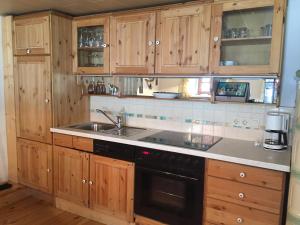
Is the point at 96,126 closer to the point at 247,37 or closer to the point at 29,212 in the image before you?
the point at 29,212

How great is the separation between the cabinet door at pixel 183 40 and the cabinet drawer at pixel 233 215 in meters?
1.13

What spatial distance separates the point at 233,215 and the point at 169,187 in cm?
56

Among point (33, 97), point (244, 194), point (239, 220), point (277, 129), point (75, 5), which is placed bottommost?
point (239, 220)

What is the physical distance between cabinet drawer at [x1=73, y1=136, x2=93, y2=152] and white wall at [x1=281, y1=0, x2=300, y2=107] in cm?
183

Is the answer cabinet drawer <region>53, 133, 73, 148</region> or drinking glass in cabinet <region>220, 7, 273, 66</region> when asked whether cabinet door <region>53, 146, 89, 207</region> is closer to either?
cabinet drawer <region>53, 133, 73, 148</region>

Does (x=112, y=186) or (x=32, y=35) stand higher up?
(x=32, y=35)

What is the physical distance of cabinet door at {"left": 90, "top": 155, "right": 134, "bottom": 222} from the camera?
2393 mm

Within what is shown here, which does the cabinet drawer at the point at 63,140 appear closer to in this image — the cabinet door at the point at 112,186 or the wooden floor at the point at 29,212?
the cabinet door at the point at 112,186

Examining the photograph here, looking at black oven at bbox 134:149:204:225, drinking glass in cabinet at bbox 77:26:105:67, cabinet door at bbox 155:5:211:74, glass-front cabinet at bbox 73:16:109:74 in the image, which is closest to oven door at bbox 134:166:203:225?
black oven at bbox 134:149:204:225

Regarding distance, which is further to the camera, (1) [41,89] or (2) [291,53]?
(1) [41,89]

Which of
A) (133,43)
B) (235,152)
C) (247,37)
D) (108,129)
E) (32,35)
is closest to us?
(235,152)

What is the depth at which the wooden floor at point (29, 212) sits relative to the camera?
8.59 feet

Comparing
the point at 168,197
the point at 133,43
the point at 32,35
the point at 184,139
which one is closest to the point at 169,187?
the point at 168,197

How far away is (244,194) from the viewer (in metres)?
1.89
